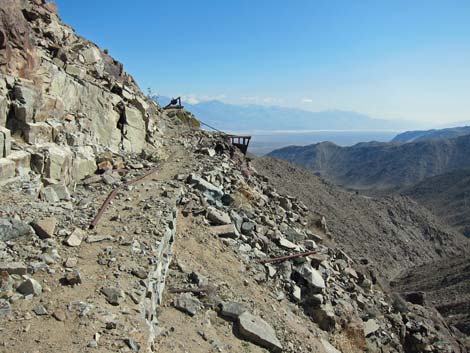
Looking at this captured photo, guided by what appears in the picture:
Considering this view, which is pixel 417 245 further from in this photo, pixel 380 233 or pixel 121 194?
pixel 121 194

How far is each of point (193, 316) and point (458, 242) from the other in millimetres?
54414

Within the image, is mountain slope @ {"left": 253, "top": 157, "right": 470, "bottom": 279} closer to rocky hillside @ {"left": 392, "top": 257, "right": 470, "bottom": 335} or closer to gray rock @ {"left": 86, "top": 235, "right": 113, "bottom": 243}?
rocky hillside @ {"left": 392, "top": 257, "right": 470, "bottom": 335}

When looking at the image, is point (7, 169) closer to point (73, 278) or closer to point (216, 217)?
point (73, 278)

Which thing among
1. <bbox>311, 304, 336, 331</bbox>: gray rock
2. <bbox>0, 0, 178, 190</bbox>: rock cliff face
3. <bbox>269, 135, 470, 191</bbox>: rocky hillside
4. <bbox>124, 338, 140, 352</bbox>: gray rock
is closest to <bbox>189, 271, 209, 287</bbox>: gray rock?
<bbox>124, 338, 140, 352</bbox>: gray rock

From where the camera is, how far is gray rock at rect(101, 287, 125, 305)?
6.36 metres

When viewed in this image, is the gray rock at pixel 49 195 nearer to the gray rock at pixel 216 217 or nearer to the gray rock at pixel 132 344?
the gray rock at pixel 216 217

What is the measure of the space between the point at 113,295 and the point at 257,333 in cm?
344

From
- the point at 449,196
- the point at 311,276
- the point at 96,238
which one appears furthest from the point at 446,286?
the point at 449,196

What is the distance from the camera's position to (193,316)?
26.0 feet

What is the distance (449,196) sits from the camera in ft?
258

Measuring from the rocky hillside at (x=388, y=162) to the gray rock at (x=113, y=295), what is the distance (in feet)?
352

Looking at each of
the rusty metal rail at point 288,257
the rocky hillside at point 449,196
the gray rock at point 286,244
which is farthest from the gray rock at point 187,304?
the rocky hillside at point 449,196

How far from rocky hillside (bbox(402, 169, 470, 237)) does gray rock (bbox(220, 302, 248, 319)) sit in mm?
63482

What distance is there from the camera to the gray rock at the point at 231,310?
8.38 meters
